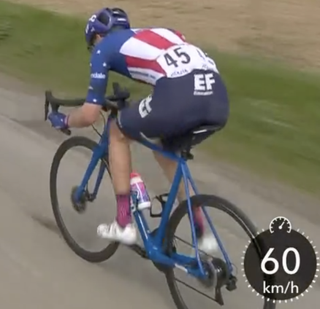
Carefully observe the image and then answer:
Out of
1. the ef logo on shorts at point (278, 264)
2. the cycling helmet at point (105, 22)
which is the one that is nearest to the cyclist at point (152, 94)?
the cycling helmet at point (105, 22)

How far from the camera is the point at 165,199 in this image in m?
5.70

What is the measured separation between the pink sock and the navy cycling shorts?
58cm

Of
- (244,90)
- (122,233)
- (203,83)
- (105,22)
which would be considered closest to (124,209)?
(122,233)

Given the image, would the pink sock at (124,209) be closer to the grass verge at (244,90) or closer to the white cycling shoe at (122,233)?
the white cycling shoe at (122,233)

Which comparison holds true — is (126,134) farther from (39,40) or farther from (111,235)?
(39,40)

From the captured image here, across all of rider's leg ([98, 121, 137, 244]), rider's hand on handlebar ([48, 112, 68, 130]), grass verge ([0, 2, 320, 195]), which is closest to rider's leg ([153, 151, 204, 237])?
rider's leg ([98, 121, 137, 244])

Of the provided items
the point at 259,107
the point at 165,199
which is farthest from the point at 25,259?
the point at 259,107

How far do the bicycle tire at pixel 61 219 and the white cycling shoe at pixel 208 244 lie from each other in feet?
3.54

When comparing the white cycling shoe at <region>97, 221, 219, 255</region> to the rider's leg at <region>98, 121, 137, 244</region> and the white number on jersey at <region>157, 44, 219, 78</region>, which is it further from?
the white number on jersey at <region>157, 44, 219, 78</region>

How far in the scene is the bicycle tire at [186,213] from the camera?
5.10m

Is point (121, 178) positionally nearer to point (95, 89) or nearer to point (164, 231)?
point (164, 231)

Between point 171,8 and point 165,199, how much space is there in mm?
12708

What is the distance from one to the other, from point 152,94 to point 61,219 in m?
1.80

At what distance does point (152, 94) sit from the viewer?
5434mm
